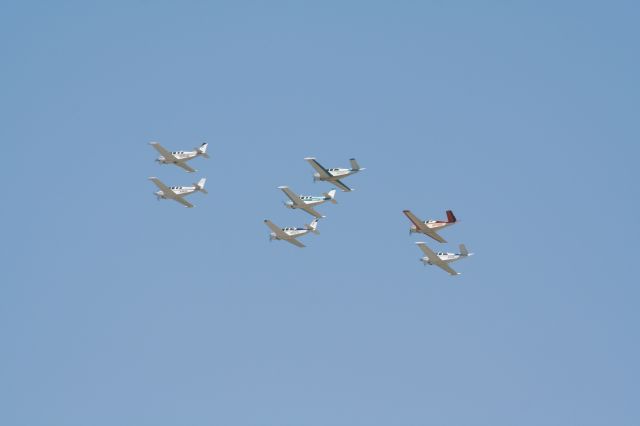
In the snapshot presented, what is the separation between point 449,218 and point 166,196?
35.7 meters

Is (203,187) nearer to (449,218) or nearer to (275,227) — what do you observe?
(275,227)

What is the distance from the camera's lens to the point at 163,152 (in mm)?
162500

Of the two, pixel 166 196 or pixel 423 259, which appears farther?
pixel 166 196

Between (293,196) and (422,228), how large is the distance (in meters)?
15.9

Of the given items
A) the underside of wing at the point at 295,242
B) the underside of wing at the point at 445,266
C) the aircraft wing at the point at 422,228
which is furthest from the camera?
the underside of wing at the point at 295,242

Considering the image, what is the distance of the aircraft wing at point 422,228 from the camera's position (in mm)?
152125

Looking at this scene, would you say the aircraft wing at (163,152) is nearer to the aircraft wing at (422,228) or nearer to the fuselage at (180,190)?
the fuselage at (180,190)

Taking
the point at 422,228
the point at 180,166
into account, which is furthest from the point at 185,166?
the point at 422,228

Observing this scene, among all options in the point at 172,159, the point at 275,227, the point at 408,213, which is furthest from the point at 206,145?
the point at 408,213

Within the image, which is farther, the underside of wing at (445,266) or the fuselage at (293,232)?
the fuselage at (293,232)

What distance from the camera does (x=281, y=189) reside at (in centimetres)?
15725

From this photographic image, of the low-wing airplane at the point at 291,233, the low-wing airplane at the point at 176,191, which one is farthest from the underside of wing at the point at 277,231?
the low-wing airplane at the point at 176,191

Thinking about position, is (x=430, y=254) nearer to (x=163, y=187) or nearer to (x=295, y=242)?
(x=295, y=242)

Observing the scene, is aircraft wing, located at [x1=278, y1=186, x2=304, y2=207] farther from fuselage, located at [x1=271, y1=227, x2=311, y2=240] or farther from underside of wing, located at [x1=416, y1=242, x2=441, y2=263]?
underside of wing, located at [x1=416, y1=242, x2=441, y2=263]
